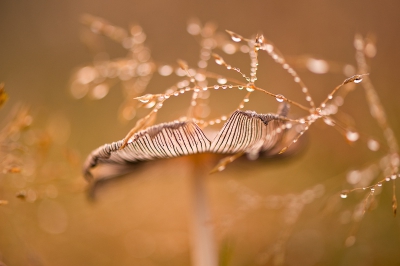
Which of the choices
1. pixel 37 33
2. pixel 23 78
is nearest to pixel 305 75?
pixel 23 78

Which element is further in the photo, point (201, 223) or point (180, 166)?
point (180, 166)

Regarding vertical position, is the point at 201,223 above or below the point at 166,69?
below

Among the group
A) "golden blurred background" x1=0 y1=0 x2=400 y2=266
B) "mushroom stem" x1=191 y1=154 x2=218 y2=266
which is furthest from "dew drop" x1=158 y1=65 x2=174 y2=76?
"mushroom stem" x1=191 y1=154 x2=218 y2=266

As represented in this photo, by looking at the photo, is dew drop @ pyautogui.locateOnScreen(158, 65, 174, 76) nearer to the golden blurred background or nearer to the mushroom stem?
the golden blurred background

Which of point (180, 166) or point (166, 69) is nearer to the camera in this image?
point (166, 69)

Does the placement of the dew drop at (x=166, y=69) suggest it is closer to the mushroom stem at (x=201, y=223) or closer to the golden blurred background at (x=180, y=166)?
the golden blurred background at (x=180, y=166)
